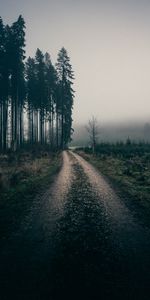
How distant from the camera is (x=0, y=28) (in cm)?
3003

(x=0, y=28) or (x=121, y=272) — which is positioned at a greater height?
(x=0, y=28)

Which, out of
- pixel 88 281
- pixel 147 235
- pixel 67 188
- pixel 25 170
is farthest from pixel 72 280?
pixel 25 170

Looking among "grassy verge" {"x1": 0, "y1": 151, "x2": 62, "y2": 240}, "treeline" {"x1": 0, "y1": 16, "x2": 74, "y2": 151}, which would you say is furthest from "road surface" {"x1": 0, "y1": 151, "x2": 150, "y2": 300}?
"treeline" {"x1": 0, "y1": 16, "x2": 74, "y2": 151}

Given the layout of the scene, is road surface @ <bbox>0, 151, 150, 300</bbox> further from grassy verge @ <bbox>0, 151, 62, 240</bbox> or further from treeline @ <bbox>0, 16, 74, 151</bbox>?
treeline @ <bbox>0, 16, 74, 151</bbox>

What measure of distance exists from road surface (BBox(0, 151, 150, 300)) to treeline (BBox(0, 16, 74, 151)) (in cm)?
2252

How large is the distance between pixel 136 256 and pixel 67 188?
23.7ft

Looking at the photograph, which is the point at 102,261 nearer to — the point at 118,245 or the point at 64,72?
the point at 118,245

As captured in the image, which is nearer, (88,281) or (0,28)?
(88,281)

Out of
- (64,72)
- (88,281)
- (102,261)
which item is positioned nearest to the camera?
(88,281)

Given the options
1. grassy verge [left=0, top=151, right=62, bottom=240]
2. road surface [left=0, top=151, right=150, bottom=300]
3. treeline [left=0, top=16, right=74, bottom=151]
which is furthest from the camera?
treeline [left=0, top=16, right=74, bottom=151]

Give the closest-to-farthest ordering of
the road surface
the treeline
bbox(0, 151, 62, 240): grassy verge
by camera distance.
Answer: the road surface
bbox(0, 151, 62, 240): grassy verge
the treeline

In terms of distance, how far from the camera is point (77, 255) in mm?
5074

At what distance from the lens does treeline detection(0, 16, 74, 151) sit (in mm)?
30125

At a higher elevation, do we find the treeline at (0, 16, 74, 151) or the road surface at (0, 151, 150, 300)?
the treeline at (0, 16, 74, 151)
